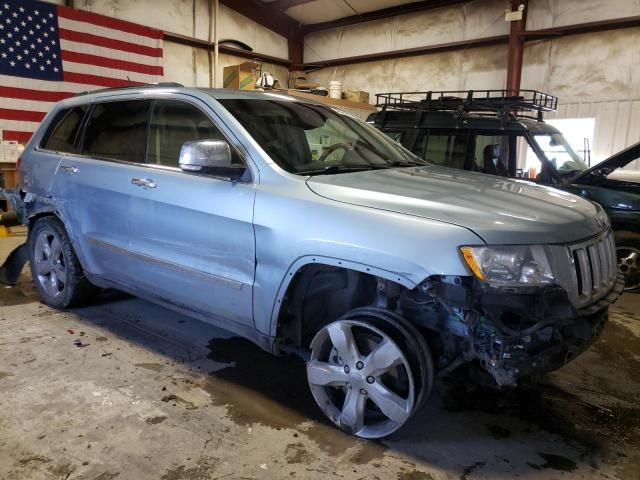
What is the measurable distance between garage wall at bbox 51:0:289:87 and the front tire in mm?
9032

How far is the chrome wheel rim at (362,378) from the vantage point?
7.20 ft

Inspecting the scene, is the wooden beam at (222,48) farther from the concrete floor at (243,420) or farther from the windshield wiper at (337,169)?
the windshield wiper at (337,169)

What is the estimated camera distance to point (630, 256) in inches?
195

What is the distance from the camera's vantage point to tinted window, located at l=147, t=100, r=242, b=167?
296cm

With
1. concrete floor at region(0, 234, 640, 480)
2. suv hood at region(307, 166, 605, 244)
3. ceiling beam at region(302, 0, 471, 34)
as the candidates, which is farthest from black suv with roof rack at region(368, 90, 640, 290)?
ceiling beam at region(302, 0, 471, 34)

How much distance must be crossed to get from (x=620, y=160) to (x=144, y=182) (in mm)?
4599

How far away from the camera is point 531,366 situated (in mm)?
Result: 1953

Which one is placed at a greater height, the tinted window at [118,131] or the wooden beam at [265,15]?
the wooden beam at [265,15]

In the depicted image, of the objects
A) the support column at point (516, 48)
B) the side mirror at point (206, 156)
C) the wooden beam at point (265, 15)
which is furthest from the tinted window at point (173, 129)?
the wooden beam at point (265, 15)

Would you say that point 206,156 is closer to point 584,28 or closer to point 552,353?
point 552,353

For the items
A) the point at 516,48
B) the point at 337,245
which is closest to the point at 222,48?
the point at 516,48

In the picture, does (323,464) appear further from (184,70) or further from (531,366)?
(184,70)

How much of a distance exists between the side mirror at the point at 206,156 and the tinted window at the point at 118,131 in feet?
2.71

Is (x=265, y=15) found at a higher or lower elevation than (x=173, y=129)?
higher
